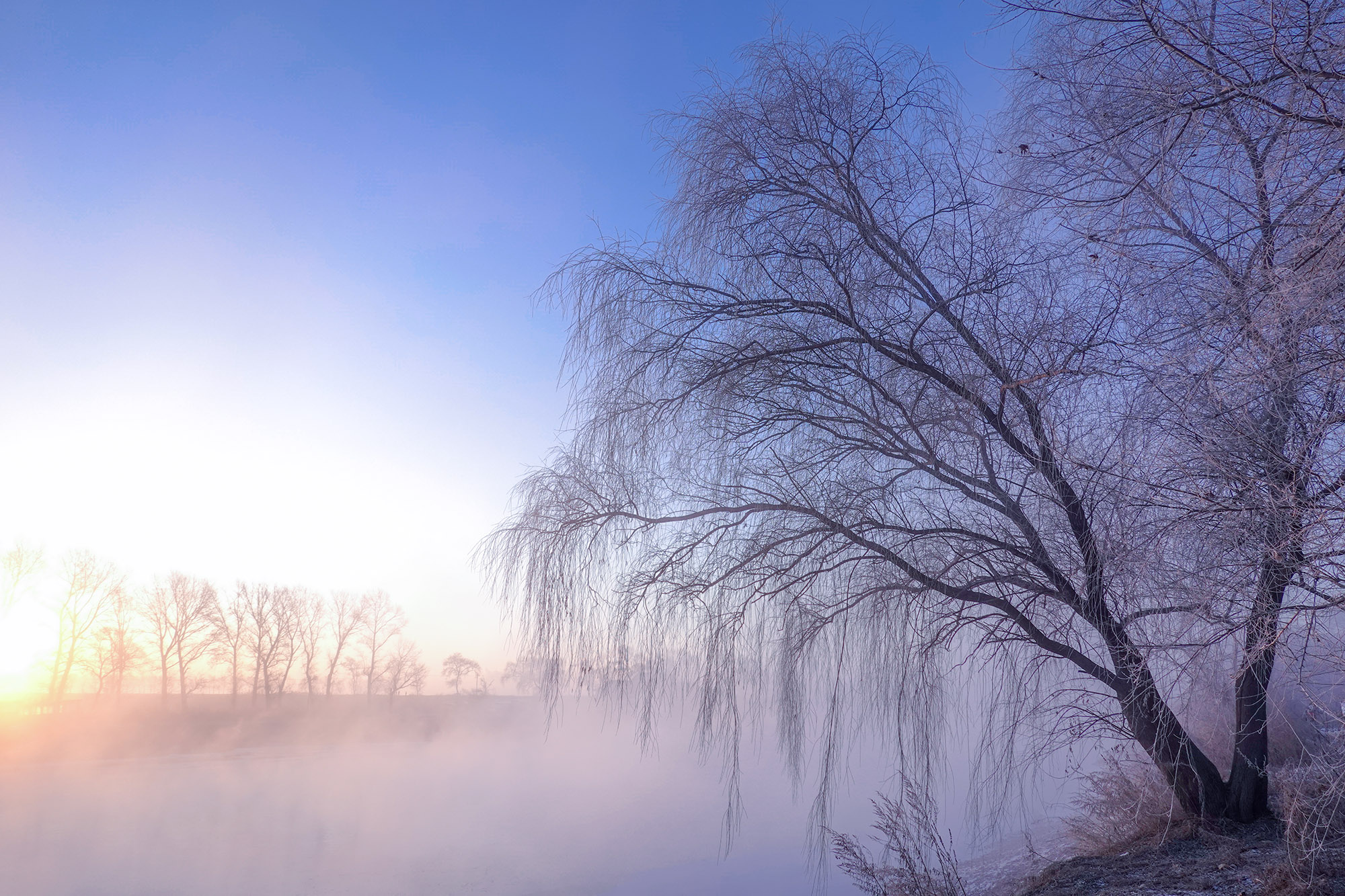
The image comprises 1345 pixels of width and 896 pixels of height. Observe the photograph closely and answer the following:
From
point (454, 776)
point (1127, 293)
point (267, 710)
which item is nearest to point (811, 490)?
point (1127, 293)

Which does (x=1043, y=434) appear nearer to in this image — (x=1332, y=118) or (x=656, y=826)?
(x=1332, y=118)

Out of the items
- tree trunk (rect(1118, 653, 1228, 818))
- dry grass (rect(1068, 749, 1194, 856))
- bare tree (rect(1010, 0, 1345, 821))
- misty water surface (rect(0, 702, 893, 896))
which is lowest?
misty water surface (rect(0, 702, 893, 896))

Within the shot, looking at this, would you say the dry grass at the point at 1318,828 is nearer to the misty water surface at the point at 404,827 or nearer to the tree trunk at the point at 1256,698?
the tree trunk at the point at 1256,698

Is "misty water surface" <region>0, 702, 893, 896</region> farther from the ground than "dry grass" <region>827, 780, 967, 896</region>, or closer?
closer

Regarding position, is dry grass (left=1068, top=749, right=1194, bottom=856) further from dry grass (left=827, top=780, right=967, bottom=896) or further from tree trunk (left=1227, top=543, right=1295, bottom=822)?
dry grass (left=827, top=780, right=967, bottom=896)

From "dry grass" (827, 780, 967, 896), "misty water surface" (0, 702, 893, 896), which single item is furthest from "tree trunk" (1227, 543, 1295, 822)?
"misty water surface" (0, 702, 893, 896)

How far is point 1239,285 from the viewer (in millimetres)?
3445

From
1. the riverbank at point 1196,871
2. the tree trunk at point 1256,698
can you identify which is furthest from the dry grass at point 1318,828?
the tree trunk at point 1256,698

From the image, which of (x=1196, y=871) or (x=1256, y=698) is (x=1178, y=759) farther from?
(x=1196, y=871)

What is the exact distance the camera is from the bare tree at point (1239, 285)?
9.27 feet

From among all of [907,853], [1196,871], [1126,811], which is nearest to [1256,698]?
[1196,871]

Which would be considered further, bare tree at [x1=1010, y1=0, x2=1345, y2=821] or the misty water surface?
the misty water surface

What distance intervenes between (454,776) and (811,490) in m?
25.3

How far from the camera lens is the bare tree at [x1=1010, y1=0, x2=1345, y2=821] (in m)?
2.83
